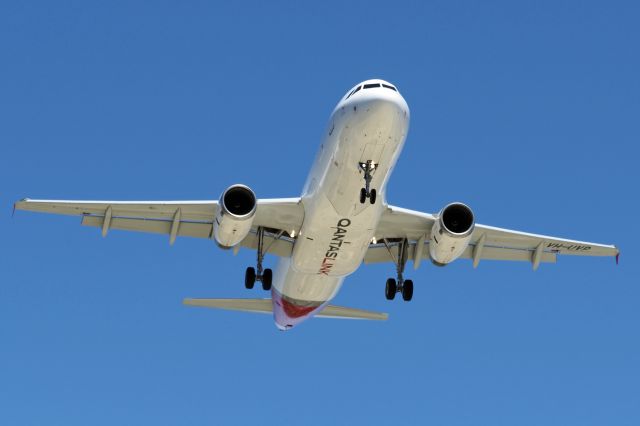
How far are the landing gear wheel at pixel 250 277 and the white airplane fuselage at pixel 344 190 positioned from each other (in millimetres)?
977

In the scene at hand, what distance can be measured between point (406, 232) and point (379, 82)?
6803 millimetres

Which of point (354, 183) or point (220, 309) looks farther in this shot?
point (220, 309)

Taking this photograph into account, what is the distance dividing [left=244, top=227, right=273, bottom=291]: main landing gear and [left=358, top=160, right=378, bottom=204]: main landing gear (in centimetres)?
575

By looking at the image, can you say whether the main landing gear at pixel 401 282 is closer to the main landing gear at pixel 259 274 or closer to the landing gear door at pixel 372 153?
the main landing gear at pixel 259 274

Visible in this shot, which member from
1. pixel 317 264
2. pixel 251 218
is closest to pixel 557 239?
pixel 317 264

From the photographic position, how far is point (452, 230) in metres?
32.6

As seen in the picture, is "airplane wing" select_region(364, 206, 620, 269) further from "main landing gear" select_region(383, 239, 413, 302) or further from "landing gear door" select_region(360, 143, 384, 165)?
"landing gear door" select_region(360, 143, 384, 165)

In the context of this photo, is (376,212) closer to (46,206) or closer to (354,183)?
(354,183)

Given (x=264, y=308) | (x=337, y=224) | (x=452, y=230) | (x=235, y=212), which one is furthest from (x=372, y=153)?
(x=264, y=308)

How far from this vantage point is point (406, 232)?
34.7 m

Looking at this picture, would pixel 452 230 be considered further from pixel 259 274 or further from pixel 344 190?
pixel 259 274

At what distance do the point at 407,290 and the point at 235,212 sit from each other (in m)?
6.85

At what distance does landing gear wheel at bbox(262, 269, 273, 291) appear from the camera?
35.0 metres

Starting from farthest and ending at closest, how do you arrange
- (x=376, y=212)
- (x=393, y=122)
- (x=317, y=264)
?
(x=317, y=264) < (x=376, y=212) < (x=393, y=122)
